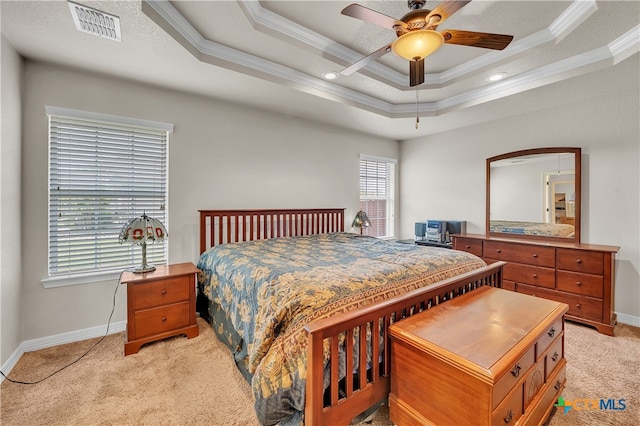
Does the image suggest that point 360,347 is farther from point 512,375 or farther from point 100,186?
point 100,186

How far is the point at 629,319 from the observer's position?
299 centimetres

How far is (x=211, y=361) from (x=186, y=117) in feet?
8.44

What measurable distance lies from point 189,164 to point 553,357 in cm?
362

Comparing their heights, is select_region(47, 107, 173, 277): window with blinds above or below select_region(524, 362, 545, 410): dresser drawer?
above

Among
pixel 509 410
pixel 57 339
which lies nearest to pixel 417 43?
pixel 509 410

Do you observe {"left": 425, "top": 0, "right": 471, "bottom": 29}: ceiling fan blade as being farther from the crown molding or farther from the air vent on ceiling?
the air vent on ceiling

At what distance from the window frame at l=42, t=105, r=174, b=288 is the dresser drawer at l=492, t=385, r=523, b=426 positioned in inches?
123

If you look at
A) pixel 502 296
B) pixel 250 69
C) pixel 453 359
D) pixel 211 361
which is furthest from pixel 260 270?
pixel 250 69

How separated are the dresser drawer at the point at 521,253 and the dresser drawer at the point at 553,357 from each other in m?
1.68

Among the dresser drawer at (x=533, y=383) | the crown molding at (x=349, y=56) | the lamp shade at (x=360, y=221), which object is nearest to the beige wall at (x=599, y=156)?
the crown molding at (x=349, y=56)

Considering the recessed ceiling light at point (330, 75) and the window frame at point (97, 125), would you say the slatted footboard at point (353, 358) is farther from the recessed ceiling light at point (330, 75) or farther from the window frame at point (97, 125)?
the window frame at point (97, 125)

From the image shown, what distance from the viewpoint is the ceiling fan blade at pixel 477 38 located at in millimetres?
1709

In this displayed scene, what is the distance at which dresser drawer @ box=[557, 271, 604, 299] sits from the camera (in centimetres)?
280

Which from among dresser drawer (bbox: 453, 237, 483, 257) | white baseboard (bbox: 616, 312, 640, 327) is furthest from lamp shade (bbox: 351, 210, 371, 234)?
white baseboard (bbox: 616, 312, 640, 327)
